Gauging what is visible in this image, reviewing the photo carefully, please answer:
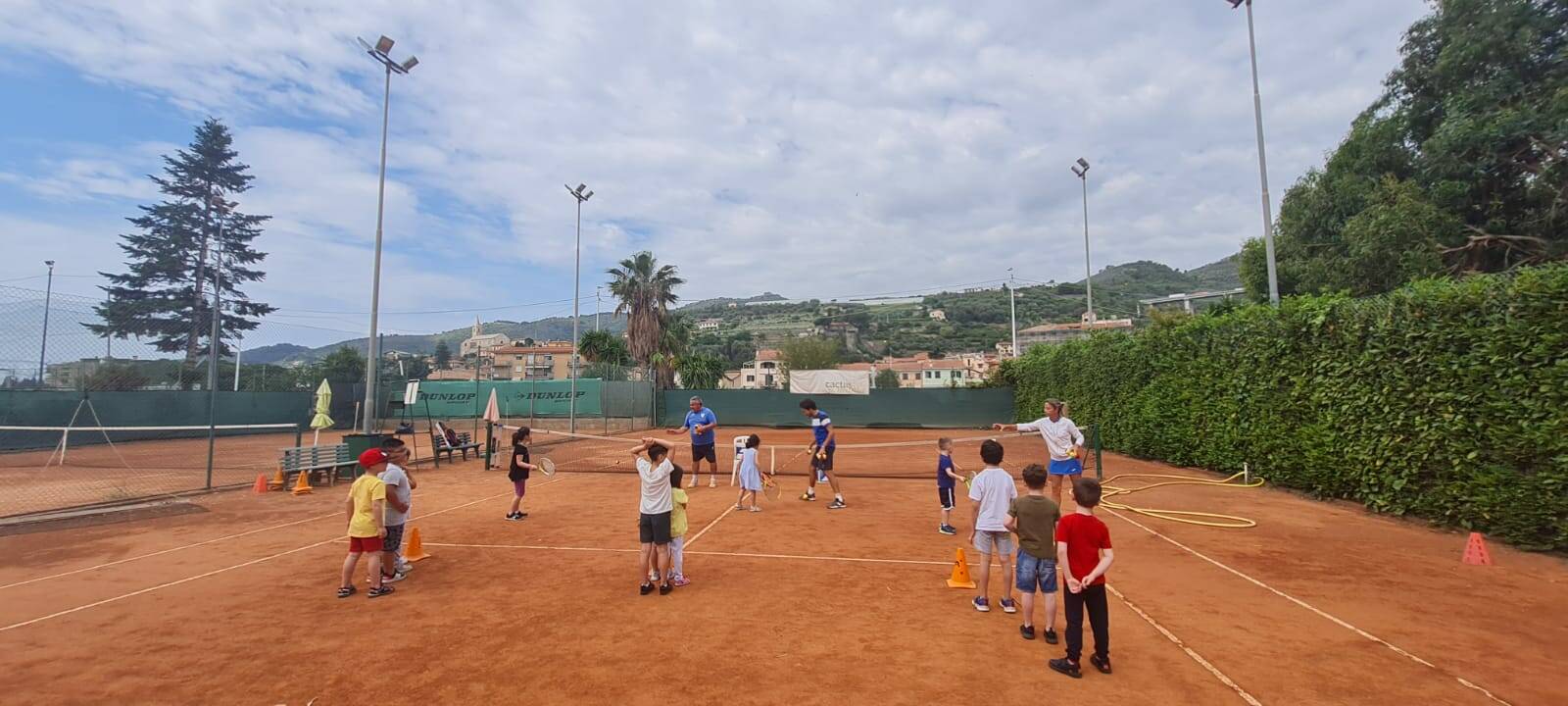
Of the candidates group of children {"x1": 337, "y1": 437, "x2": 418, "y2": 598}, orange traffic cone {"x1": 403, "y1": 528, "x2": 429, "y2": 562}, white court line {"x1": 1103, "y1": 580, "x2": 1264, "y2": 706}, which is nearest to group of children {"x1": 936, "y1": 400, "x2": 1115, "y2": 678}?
white court line {"x1": 1103, "y1": 580, "x2": 1264, "y2": 706}

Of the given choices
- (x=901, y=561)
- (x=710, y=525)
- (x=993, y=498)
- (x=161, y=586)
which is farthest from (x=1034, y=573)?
(x=161, y=586)

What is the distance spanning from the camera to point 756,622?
17.6ft

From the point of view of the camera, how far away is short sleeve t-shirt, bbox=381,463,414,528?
6664 millimetres

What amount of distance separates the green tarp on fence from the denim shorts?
28414mm

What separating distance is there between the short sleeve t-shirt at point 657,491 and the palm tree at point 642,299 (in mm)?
36930

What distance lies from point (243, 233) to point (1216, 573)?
60170mm

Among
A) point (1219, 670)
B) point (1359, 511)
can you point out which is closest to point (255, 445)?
point (1219, 670)

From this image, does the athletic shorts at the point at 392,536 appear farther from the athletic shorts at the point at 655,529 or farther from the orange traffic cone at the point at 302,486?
the orange traffic cone at the point at 302,486

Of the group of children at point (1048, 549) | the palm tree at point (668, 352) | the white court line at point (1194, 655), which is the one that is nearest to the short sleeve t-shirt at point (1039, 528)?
the group of children at point (1048, 549)

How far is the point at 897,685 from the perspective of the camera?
416cm

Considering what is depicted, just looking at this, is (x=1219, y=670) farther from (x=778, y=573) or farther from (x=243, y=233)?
(x=243, y=233)

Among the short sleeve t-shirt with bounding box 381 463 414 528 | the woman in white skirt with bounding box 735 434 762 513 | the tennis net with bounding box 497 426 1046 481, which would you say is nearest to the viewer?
the short sleeve t-shirt with bounding box 381 463 414 528

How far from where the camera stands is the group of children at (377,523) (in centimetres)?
616

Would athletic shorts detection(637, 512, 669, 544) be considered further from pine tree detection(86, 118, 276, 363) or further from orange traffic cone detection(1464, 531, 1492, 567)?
pine tree detection(86, 118, 276, 363)
